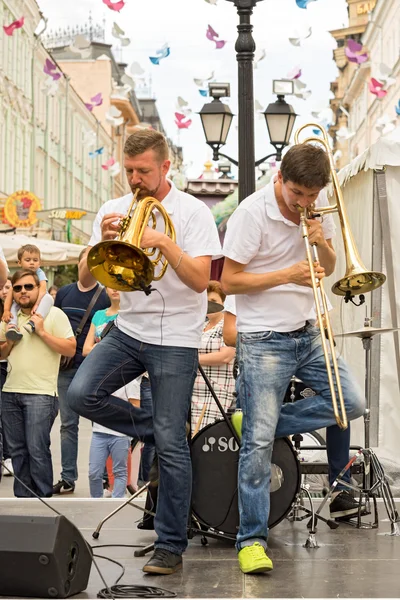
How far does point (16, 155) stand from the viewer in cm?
4394

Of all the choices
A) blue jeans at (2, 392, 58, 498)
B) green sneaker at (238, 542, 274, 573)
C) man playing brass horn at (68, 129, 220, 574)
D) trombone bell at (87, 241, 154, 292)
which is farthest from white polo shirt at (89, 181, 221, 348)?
blue jeans at (2, 392, 58, 498)

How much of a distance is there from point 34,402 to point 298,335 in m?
3.40

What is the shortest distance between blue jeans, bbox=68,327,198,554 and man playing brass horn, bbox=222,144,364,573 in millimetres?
320

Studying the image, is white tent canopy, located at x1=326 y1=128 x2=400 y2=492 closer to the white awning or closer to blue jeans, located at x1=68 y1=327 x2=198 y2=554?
the white awning

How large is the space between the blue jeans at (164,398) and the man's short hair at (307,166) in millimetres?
1006

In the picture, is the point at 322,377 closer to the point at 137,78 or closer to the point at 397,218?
the point at 397,218

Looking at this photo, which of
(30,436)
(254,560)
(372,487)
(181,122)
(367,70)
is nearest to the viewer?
(254,560)

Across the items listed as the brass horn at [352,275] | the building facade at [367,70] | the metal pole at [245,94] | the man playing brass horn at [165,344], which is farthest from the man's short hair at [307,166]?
the building facade at [367,70]

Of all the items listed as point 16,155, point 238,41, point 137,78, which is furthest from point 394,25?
point 238,41

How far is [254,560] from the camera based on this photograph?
5359mm

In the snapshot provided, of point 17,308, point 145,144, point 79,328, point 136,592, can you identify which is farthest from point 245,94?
point 136,592

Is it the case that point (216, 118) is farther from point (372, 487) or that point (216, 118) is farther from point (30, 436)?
point (372, 487)

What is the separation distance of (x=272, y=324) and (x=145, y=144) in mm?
1128

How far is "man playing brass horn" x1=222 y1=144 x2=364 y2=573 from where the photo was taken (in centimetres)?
556
